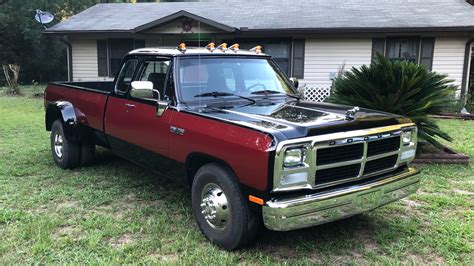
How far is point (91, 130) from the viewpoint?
591 cm

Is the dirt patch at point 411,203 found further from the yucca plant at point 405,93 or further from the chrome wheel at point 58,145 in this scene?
the chrome wheel at point 58,145

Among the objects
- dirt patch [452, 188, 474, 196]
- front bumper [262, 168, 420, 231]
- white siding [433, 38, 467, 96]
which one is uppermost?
white siding [433, 38, 467, 96]

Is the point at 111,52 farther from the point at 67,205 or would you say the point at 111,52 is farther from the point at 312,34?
the point at 67,205

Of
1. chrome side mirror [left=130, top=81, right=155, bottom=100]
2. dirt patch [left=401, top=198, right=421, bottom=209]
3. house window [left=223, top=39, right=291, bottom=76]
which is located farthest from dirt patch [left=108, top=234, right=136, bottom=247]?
house window [left=223, top=39, right=291, bottom=76]

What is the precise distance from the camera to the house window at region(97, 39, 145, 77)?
1667cm

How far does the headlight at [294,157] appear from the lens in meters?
3.15

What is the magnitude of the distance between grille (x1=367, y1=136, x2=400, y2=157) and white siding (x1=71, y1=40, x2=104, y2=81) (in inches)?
587

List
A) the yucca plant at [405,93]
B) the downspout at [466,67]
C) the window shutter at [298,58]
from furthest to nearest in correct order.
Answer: the window shutter at [298,58]
the downspout at [466,67]
the yucca plant at [405,93]

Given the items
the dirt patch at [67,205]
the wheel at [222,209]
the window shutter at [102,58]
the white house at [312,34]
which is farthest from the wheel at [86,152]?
the window shutter at [102,58]

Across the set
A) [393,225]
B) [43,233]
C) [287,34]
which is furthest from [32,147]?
[287,34]

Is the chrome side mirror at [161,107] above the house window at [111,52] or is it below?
below

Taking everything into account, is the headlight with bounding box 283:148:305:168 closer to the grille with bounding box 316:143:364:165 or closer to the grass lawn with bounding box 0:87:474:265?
the grille with bounding box 316:143:364:165

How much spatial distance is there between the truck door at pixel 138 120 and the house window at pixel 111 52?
11883 millimetres

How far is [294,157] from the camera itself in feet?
10.5
